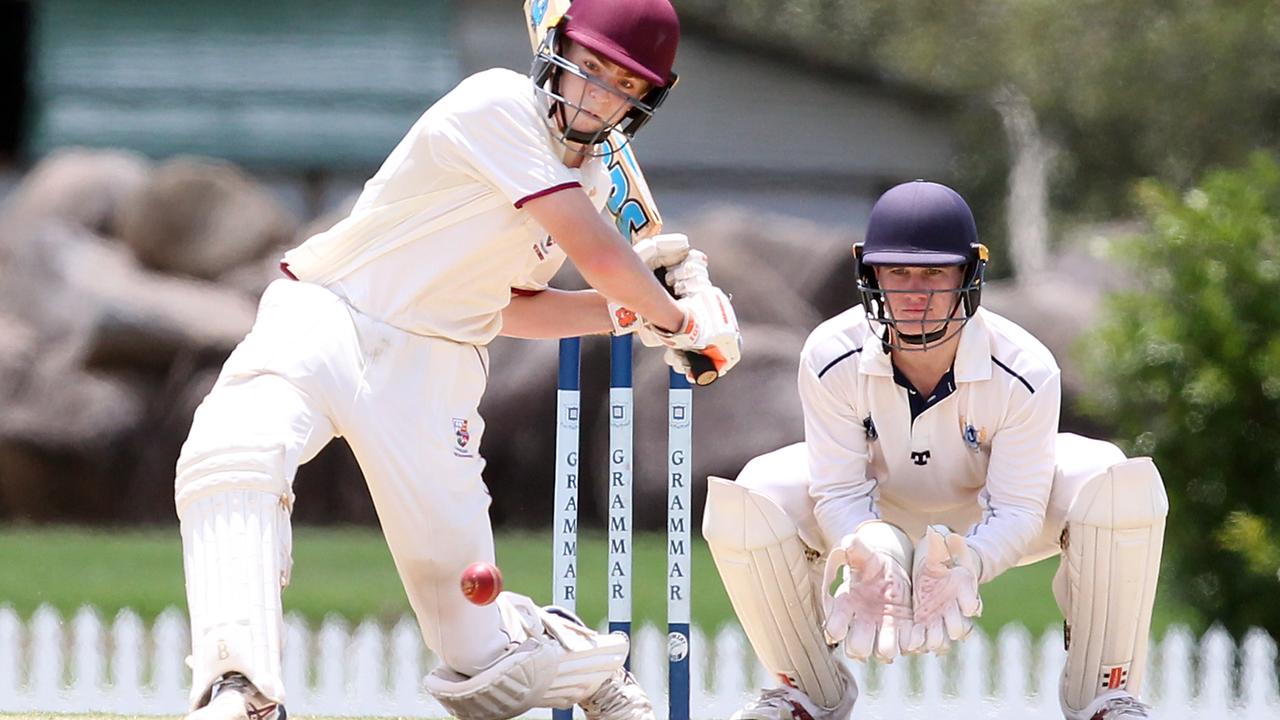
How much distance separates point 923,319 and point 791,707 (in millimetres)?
727

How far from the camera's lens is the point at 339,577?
816 cm

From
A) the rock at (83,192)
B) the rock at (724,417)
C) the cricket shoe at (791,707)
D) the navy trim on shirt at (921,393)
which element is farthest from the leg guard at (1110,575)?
the rock at (83,192)

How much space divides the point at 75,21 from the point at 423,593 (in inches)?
400

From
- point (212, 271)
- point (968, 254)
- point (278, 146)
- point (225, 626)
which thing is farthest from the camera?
point (278, 146)

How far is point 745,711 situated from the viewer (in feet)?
10.9

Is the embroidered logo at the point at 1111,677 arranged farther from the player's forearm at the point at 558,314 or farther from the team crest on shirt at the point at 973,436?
the player's forearm at the point at 558,314

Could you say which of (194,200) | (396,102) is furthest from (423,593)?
(396,102)

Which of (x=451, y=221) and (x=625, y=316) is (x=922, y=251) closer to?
(x=625, y=316)

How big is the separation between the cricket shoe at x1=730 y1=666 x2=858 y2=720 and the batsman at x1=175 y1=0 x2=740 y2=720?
1.16 ft

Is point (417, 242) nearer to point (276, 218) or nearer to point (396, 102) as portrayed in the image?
point (276, 218)

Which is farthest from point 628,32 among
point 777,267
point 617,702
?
point 777,267

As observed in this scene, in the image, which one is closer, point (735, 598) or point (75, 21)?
point (735, 598)

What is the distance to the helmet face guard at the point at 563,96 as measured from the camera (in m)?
2.98

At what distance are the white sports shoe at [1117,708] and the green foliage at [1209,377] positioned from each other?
2.47 meters
